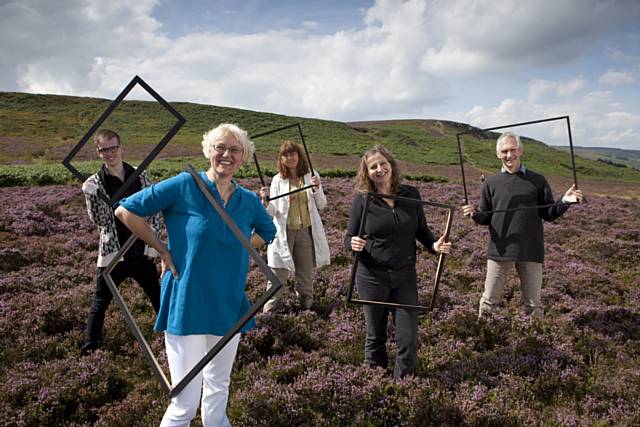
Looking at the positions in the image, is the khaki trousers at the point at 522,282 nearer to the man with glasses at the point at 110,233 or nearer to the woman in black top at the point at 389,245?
the woman in black top at the point at 389,245

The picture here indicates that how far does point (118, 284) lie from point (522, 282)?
532 cm

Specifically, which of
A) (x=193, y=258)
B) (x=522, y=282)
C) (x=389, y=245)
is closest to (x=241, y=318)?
(x=193, y=258)

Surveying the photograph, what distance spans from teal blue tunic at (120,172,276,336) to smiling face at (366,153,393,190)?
168 centimetres

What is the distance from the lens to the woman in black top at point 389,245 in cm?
390

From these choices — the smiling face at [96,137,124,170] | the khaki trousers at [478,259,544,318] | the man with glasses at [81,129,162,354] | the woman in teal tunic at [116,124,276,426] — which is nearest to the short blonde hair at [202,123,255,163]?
the woman in teal tunic at [116,124,276,426]

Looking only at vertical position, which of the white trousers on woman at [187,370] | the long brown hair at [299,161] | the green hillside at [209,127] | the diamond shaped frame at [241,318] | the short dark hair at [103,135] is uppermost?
the green hillside at [209,127]

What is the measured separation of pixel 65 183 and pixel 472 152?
40339 mm

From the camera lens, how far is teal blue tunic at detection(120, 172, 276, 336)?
275cm

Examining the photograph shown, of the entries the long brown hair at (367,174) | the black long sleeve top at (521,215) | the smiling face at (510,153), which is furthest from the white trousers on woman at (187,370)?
the smiling face at (510,153)

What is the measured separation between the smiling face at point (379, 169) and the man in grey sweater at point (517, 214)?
1.48 meters

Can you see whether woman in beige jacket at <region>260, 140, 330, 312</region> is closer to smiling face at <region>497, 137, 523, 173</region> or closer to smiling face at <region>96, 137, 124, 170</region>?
smiling face at <region>96, 137, 124, 170</region>

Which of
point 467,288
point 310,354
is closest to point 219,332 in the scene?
point 310,354

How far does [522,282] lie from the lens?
5.36 meters

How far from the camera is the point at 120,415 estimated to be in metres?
3.91
